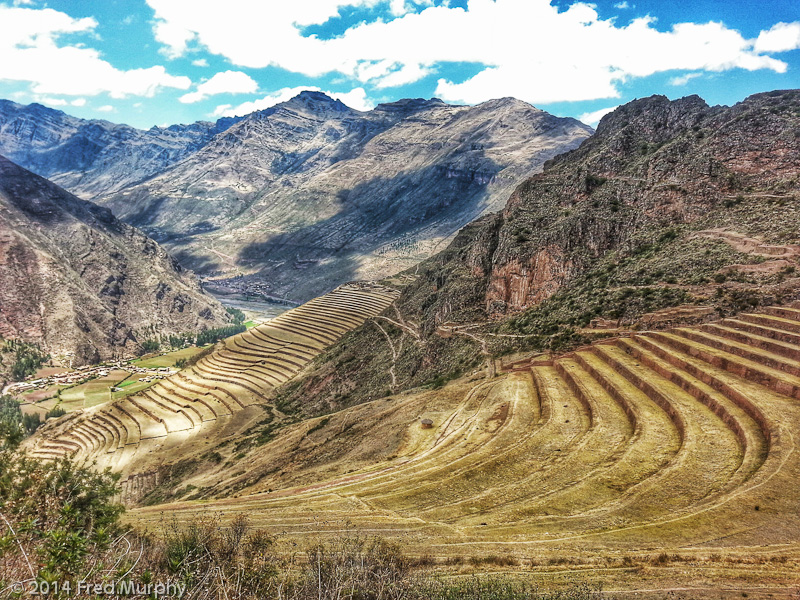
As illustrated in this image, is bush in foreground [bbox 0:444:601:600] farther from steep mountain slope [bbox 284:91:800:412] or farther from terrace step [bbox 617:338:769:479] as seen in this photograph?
steep mountain slope [bbox 284:91:800:412]

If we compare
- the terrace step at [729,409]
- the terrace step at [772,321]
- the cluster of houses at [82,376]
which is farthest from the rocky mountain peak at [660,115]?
the cluster of houses at [82,376]

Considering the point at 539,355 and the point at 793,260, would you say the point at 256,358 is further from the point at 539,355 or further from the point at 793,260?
the point at 793,260

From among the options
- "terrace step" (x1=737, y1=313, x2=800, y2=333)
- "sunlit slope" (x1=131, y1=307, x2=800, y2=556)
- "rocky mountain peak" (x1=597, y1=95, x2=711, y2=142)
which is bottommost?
"sunlit slope" (x1=131, y1=307, x2=800, y2=556)

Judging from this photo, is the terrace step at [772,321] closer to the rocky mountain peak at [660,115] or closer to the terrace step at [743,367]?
the terrace step at [743,367]

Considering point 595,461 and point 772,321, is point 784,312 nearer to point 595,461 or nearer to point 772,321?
point 772,321

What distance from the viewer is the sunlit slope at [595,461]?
48.4 ft

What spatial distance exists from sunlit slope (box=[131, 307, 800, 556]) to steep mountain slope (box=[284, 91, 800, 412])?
5135mm

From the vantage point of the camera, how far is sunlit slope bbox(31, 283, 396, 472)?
59.9m

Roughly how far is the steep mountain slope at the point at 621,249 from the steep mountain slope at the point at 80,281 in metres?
94.1

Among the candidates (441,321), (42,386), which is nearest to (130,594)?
(441,321)

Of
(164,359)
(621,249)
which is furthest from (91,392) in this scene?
(621,249)

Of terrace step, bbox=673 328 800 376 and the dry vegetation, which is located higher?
terrace step, bbox=673 328 800 376

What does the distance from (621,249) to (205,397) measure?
61.5 m

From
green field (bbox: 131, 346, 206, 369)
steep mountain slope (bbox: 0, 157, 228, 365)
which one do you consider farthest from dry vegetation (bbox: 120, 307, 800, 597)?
steep mountain slope (bbox: 0, 157, 228, 365)
